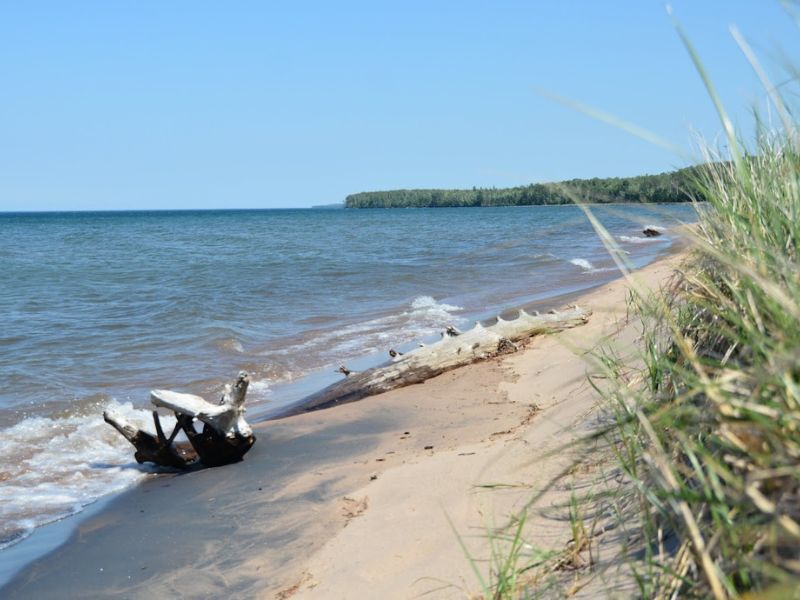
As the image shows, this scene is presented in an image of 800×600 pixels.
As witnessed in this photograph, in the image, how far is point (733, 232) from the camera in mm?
2598

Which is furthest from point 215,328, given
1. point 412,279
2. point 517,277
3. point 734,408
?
point 734,408

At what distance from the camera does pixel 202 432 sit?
617 centimetres

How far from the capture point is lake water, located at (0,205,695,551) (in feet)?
20.9

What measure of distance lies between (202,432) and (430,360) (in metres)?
2.88

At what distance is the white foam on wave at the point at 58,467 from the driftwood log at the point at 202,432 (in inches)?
9.8

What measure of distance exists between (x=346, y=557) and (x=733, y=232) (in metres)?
2.30

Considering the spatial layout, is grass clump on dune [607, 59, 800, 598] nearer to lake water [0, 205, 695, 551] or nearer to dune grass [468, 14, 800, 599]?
dune grass [468, 14, 800, 599]

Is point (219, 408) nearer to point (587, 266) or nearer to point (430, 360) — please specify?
point (430, 360)

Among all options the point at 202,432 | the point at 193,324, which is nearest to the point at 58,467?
the point at 202,432

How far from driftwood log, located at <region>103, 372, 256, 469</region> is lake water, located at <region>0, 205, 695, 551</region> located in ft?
0.84

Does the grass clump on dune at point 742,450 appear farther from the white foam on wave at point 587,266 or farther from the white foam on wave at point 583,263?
the white foam on wave at point 583,263

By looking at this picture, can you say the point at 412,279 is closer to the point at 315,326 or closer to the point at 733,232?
the point at 315,326

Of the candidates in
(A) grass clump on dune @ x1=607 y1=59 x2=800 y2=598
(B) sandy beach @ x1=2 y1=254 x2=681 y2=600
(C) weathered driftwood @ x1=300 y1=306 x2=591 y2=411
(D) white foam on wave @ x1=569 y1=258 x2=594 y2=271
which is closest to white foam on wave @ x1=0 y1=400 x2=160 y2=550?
(B) sandy beach @ x1=2 y1=254 x2=681 y2=600

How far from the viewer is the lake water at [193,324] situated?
6.38 metres
